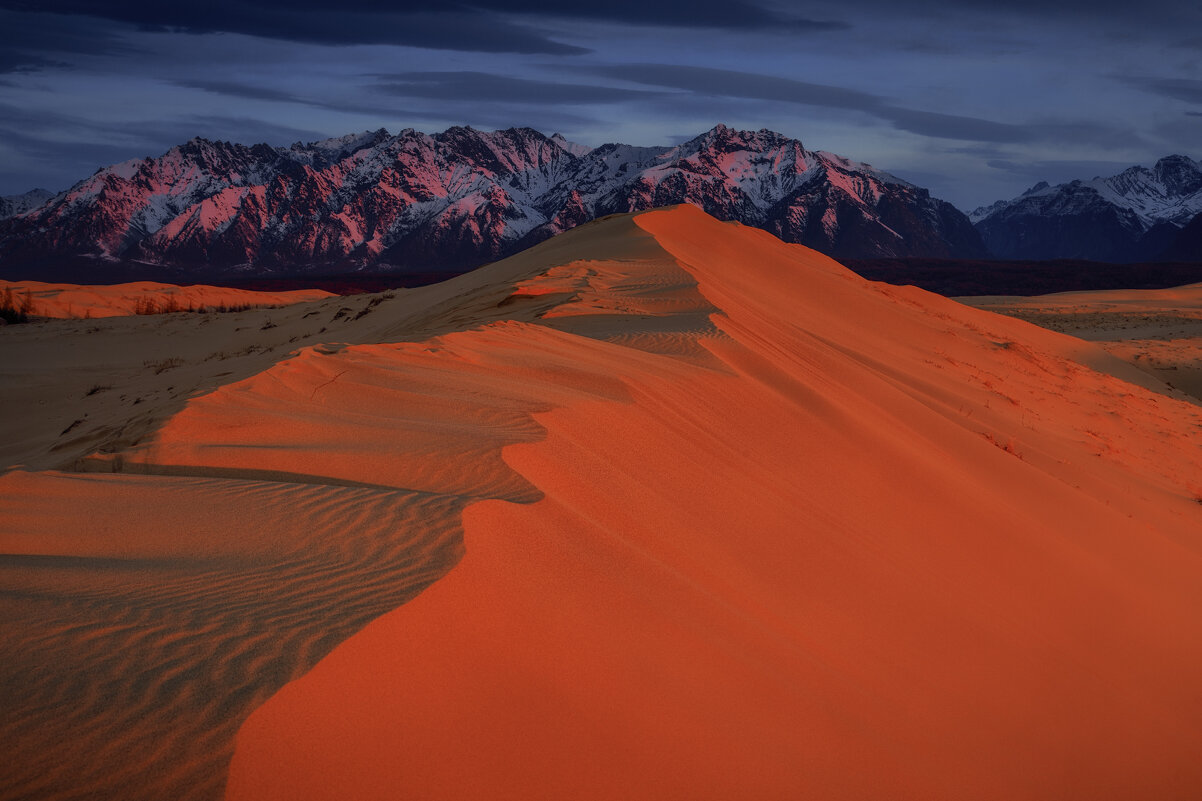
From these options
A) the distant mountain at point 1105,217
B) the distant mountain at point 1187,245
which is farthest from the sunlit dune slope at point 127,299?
the distant mountain at point 1105,217

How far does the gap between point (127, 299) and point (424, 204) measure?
111702mm

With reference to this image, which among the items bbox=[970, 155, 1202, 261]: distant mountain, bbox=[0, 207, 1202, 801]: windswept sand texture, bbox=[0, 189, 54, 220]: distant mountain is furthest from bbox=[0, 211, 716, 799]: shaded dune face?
bbox=[0, 189, 54, 220]: distant mountain

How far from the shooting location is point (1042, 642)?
391 centimetres

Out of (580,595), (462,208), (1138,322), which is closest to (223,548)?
(580,595)

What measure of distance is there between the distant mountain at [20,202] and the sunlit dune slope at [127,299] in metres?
138

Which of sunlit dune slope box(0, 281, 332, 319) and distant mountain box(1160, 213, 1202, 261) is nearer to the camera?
sunlit dune slope box(0, 281, 332, 319)

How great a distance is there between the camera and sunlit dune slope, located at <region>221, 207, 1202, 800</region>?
2031 mm

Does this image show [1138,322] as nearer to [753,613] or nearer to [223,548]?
[753,613]

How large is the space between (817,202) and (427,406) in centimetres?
12027

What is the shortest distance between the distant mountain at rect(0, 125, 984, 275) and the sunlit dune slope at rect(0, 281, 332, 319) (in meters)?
70.7

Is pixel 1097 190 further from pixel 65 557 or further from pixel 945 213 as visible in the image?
pixel 65 557

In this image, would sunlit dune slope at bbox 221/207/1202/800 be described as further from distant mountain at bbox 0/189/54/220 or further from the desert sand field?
distant mountain at bbox 0/189/54/220

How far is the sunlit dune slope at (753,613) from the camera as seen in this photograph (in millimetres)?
2031

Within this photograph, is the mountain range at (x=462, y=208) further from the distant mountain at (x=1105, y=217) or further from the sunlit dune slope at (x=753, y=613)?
the sunlit dune slope at (x=753, y=613)
